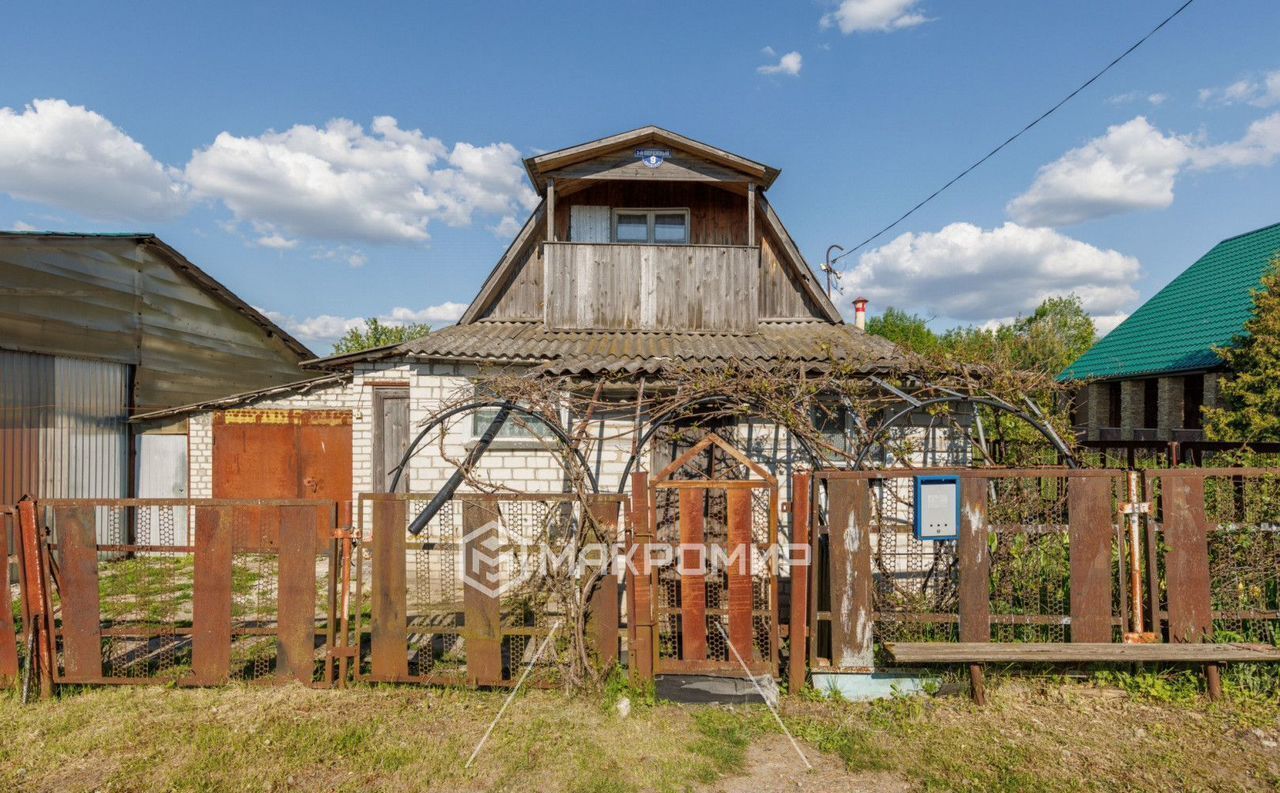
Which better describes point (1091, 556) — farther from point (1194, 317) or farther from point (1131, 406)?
point (1194, 317)

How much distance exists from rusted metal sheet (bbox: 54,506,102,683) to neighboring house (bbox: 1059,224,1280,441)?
684 inches

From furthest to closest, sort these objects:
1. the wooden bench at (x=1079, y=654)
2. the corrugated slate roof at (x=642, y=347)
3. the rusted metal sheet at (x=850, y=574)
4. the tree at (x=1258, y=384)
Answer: the tree at (x=1258, y=384), the corrugated slate roof at (x=642, y=347), the rusted metal sheet at (x=850, y=574), the wooden bench at (x=1079, y=654)

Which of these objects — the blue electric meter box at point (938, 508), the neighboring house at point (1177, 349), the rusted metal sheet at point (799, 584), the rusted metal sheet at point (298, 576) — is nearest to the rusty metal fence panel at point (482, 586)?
the rusted metal sheet at point (298, 576)

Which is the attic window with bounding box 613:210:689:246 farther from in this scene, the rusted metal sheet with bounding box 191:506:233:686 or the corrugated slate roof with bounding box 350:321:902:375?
the rusted metal sheet with bounding box 191:506:233:686

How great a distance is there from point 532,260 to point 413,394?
9.88ft

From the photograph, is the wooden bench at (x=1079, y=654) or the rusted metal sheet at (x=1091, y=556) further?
the rusted metal sheet at (x=1091, y=556)

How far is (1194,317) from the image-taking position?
17297mm

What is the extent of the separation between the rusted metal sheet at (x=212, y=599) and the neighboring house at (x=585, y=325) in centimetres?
347

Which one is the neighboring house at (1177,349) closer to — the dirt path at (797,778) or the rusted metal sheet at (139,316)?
the dirt path at (797,778)

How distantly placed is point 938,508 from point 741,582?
149 cm

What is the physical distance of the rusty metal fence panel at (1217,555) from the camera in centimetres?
448

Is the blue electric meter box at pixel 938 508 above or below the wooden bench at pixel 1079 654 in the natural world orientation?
above

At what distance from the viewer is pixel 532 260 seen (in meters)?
10.1

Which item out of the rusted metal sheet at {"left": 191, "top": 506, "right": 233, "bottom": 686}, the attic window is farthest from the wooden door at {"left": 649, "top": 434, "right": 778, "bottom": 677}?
the attic window
